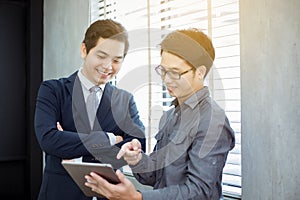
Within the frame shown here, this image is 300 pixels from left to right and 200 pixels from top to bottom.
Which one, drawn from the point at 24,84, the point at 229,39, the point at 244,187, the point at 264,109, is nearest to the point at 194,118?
the point at 264,109

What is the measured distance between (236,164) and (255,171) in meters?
0.23

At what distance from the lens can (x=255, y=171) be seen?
159 cm

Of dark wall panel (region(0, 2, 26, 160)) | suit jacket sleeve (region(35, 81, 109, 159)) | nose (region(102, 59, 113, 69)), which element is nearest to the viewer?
suit jacket sleeve (region(35, 81, 109, 159))

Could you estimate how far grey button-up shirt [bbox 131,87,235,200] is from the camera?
1220mm

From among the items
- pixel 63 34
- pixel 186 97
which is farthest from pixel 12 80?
pixel 186 97

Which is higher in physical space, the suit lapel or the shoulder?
the shoulder

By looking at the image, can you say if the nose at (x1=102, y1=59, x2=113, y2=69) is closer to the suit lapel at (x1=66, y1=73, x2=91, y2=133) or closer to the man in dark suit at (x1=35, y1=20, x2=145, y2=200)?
the man in dark suit at (x1=35, y1=20, x2=145, y2=200)

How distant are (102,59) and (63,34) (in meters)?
1.41

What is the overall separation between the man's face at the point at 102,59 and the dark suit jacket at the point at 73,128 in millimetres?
78

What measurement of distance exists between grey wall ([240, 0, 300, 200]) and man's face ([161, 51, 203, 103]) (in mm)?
347

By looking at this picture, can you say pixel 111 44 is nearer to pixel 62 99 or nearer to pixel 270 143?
pixel 62 99

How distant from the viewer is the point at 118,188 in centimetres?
120

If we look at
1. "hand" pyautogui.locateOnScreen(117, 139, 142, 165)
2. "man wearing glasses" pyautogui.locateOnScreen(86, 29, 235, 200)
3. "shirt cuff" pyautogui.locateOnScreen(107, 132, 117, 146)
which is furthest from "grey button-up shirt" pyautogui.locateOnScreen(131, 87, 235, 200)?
"shirt cuff" pyautogui.locateOnScreen(107, 132, 117, 146)

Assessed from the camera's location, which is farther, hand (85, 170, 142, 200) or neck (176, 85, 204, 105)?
neck (176, 85, 204, 105)
